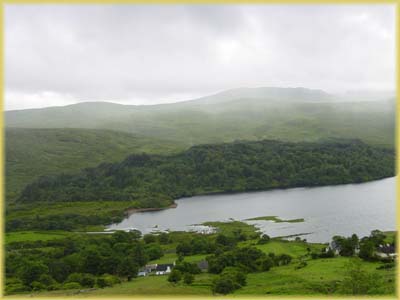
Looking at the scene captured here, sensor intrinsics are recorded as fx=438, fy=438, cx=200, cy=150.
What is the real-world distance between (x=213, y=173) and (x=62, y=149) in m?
54.9

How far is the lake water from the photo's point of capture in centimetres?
5242

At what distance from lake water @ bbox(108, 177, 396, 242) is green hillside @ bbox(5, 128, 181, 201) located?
42910 mm

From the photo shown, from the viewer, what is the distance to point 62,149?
130000 millimetres

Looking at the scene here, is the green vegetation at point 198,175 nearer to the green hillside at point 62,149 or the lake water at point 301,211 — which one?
the lake water at point 301,211

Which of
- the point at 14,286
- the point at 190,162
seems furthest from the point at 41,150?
the point at 14,286

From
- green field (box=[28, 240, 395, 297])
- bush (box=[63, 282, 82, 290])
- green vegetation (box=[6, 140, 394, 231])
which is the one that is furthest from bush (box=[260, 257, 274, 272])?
green vegetation (box=[6, 140, 394, 231])

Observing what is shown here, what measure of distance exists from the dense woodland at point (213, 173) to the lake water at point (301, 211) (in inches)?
246

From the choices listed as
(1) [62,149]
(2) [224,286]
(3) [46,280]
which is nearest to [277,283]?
(2) [224,286]

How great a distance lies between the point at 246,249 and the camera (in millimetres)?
37719

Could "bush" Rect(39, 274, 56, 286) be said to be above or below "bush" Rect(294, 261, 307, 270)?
below

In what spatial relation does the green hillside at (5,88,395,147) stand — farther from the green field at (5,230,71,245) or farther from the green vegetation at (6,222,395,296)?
the green vegetation at (6,222,395,296)

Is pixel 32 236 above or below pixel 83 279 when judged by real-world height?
below

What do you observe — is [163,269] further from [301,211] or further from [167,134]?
[167,134]

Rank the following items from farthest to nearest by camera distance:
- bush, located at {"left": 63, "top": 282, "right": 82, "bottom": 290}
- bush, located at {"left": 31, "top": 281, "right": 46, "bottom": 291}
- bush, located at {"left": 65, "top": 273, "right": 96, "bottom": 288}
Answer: bush, located at {"left": 65, "top": 273, "right": 96, "bottom": 288}
bush, located at {"left": 31, "top": 281, "right": 46, "bottom": 291}
bush, located at {"left": 63, "top": 282, "right": 82, "bottom": 290}
